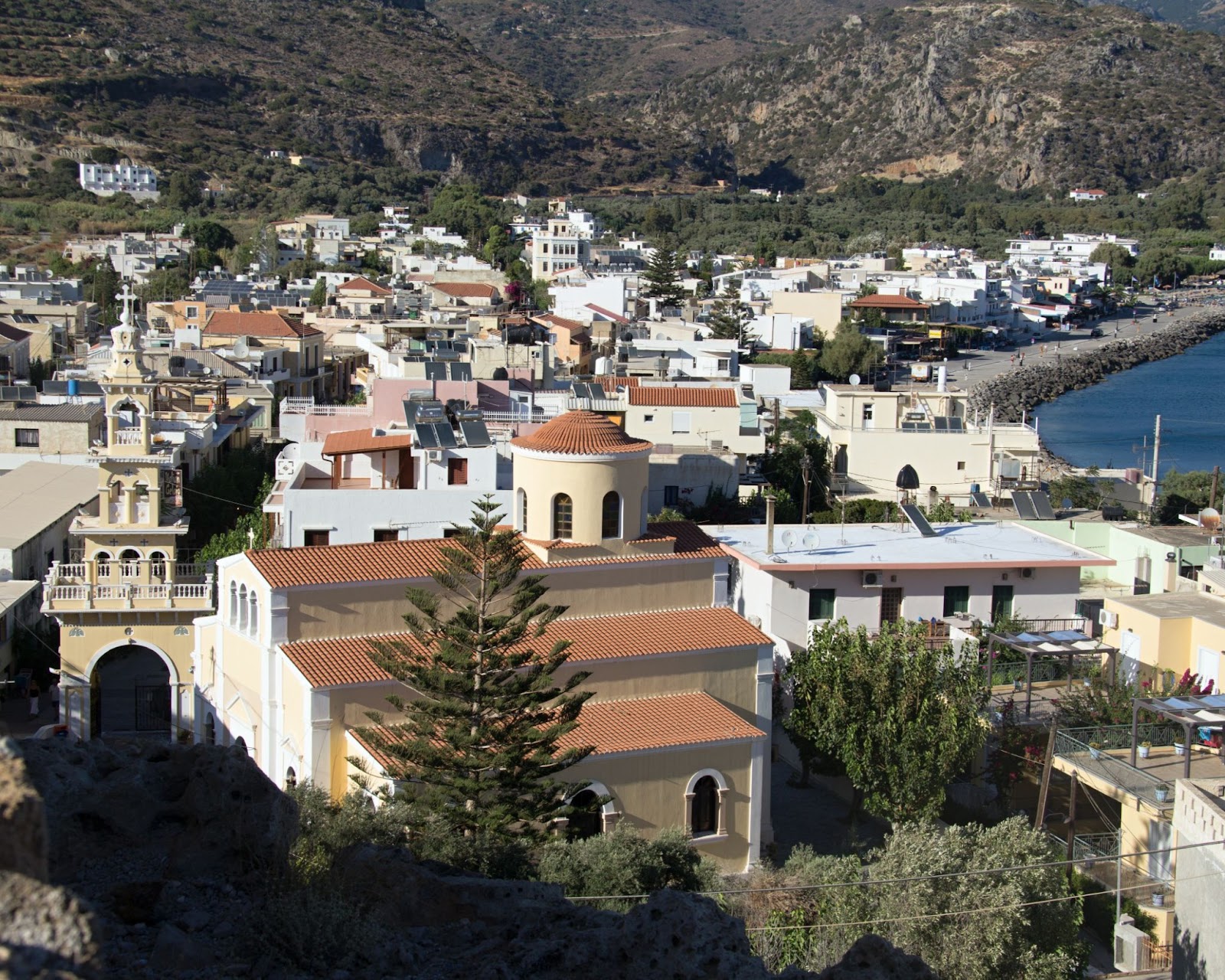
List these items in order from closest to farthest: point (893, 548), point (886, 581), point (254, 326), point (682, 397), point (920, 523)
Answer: point (886, 581)
point (893, 548)
point (920, 523)
point (682, 397)
point (254, 326)

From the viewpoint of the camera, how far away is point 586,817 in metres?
14.0

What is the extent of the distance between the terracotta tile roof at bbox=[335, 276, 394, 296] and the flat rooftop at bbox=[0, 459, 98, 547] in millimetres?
25966

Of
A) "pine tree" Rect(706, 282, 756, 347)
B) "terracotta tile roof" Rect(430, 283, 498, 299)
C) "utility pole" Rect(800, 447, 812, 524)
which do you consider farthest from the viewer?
"terracotta tile roof" Rect(430, 283, 498, 299)

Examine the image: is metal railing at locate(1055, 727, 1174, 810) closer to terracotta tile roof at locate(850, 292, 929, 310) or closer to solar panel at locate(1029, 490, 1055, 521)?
solar panel at locate(1029, 490, 1055, 521)

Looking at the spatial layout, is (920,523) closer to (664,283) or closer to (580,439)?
(580,439)

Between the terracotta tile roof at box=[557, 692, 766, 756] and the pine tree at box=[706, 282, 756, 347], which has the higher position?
the pine tree at box=[706, 282, 756, 347]

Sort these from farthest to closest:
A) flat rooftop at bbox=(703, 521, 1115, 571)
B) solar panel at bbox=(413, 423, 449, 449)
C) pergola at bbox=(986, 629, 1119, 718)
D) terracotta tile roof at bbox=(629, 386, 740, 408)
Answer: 1. terracotta tile roof at bbox=(629, 386, 740, 408)
2. solar panel at bbox=(413, 423, 449, 449)
3. flat rooftop at bbox=(703, 521, 1115, 571)
4. pergola at bbox=(986, 629, 1119, 718)

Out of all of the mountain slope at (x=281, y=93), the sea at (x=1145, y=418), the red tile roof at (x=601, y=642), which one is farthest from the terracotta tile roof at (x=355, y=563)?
the mountain slope at (x=281, y=93)

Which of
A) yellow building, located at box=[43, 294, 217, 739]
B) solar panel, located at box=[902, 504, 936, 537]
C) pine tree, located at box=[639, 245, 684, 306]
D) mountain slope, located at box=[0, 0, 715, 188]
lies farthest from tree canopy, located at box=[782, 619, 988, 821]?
mountain slope, located at box=[0, 0, 715, 188]

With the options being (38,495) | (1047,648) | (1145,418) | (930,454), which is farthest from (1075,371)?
(1047,648)

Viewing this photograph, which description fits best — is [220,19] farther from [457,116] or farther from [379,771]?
[379,771]

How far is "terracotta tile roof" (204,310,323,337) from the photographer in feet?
134

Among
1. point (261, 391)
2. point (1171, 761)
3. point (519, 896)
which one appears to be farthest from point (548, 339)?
point (519, 896)

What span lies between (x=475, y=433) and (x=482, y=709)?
899cm
